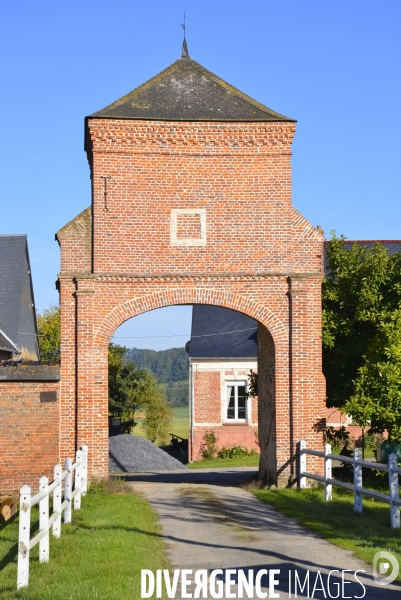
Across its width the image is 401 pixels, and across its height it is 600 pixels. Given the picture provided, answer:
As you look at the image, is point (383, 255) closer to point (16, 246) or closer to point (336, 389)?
point (336, 389)

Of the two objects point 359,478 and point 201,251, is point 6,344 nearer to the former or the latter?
point 201,251

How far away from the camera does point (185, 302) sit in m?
17.5

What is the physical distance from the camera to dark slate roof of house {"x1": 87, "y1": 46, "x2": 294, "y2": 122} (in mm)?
17828

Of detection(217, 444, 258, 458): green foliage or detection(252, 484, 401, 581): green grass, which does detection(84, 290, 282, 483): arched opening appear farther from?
detection(217, 444, 258, 458): green foliage

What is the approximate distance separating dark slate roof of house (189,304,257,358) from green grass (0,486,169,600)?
78.8 feet

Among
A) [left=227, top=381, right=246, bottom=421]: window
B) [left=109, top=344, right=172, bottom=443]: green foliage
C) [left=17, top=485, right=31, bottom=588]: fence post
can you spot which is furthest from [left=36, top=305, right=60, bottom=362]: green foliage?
[left=17, top=485, right=31, bottom=588]: fence post

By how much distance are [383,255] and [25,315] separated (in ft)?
61.6

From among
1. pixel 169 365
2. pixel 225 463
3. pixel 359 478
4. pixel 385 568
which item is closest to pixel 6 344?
pixel 225 463

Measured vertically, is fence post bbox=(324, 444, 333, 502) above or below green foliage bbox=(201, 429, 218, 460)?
above

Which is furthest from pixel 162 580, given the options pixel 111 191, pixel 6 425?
pixel 111 191

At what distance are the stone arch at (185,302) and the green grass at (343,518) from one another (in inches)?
136

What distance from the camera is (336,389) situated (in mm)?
19438

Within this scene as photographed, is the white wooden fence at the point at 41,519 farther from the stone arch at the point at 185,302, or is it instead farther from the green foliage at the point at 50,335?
the green foliage at the point at 50,335

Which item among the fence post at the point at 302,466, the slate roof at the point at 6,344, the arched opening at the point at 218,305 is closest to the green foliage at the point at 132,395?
the slate roof at the point at 6,344
